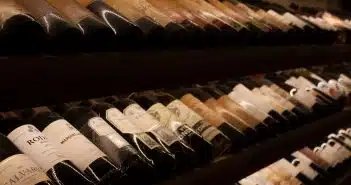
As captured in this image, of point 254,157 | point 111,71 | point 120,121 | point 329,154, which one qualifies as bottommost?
point 329,154

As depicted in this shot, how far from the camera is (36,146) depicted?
78 centimetres

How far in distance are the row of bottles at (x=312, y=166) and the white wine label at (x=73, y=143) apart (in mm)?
680

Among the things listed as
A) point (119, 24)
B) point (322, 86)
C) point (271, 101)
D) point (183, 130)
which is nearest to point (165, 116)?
point (183, 130)

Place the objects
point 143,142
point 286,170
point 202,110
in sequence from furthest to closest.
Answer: point 286,170, point 202,110, point 143,142

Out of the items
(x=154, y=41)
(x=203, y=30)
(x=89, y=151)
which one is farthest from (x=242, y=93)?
(x=89, y=151)

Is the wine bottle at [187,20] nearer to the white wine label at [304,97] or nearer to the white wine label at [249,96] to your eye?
the white wine label at [249,96]

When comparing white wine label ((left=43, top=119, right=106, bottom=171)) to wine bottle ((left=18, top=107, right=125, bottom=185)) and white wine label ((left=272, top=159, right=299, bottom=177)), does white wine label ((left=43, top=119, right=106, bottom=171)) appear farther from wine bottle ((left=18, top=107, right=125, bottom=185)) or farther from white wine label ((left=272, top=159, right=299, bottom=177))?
white wine label ((left=272, top=159, right=299, bottom=177))

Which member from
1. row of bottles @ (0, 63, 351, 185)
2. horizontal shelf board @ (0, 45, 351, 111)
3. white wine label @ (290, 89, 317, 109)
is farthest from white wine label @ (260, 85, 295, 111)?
horizontal shelf board @ (0, 45, 351, 111)

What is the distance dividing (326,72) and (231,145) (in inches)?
48.3

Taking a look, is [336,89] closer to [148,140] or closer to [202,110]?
[202,110]

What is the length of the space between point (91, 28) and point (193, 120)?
0.40m

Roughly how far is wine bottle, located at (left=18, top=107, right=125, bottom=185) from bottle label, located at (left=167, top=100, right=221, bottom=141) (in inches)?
12.3

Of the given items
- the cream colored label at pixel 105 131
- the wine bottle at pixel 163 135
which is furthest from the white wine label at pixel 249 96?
the cream colored label at pixel 105 131

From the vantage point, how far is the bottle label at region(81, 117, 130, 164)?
2.81 feet
